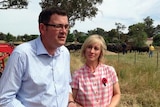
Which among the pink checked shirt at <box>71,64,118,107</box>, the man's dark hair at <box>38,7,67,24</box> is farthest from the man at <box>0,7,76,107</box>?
the pink checked shirt at <box>71,64,118,107</box>

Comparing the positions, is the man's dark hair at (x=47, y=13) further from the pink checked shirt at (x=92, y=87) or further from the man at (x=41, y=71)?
the pink checked shirt at (x=92, y=87)

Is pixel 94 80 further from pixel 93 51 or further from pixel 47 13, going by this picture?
pixel 47 13

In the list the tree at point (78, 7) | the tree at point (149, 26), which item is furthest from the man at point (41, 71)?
the tree at point (149, 26)

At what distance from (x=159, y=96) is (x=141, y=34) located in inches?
2349

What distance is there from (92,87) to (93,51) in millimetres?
339

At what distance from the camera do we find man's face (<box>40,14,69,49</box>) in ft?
9.05

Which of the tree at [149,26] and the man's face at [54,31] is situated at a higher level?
the man's face at [54,31]

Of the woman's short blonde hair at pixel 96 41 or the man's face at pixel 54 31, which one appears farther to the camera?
the woman's short blonde hair at pixel 96 41

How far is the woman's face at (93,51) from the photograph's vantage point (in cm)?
338

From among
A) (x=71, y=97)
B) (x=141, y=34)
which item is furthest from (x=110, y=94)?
(x=141, y=34)

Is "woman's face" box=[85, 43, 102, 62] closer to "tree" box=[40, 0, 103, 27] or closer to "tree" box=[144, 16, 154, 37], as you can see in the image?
"tree" box=[40, 0, 103, 27]

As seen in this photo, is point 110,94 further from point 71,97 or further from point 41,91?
point 41,91

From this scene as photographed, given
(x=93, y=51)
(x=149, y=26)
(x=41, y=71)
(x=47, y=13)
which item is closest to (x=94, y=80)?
(x=93, y=51)

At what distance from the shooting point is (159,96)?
786 cm
